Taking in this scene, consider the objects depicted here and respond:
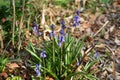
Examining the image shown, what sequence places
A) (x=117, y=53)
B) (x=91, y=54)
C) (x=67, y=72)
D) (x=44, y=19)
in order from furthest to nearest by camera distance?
(x=44, y=19), (x=117, y=53), (x=91, y=54), (x=67, y=72)

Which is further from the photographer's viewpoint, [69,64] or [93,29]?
[93,29]

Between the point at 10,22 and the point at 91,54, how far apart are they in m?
1.31

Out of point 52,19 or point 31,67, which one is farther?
point 52,19

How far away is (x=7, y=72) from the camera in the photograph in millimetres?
4125

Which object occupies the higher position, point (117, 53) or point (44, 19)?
point (44, 19)

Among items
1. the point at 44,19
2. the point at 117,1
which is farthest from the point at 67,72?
the point at 117,1

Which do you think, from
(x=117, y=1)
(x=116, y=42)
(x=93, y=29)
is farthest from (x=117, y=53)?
(x=117, y=1)

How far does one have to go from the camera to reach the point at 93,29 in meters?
5.44

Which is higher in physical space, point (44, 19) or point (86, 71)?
point (44, 19)

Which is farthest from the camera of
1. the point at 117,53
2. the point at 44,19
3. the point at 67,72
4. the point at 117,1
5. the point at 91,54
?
the point at 117,1

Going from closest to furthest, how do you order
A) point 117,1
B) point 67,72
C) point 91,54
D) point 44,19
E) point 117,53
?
point 67,72 < point 91,54 < point 117,53 < point 44,19 < point 117,1

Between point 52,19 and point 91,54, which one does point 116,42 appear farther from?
point 52,19

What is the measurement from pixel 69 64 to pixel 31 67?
0.50m

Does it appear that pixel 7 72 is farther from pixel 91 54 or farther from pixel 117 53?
pixel 117 53
